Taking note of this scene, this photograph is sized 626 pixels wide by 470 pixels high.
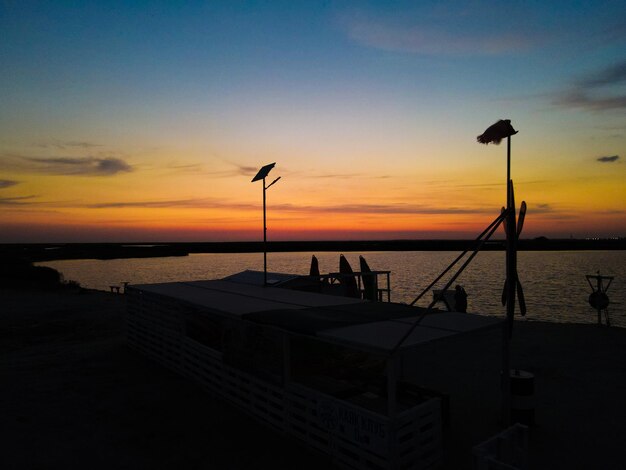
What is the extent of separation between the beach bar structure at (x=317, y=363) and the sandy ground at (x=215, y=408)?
44 cm

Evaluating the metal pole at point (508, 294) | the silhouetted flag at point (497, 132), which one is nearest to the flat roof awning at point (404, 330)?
the metal pole at point (508, 294)

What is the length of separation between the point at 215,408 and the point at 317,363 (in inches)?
103

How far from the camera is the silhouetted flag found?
9.27 metres

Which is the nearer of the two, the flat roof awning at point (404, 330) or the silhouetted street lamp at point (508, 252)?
the flat roof awning at point (404, 330)

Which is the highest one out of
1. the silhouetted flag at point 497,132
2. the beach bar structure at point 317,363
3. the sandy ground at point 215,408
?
the silhouetted flag at point 497,132

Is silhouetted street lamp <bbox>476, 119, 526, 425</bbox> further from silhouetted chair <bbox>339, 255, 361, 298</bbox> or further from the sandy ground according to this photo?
silhouetted chair <bbox>339, 255, 361, 298</bbox>

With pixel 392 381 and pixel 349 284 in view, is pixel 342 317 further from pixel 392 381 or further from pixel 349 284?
pixel 349 284

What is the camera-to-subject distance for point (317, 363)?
1106 cm

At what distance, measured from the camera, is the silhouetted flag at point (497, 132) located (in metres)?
9.27

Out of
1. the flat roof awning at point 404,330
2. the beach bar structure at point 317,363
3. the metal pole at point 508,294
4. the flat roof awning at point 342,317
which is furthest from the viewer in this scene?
the metal pole at point 508,294

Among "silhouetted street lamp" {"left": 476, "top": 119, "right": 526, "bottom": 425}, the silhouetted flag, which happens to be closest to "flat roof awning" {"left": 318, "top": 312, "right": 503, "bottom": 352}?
"silhouetted street lamp" {"left": 476, "top": 119, "right": 526, "bottom": 425}

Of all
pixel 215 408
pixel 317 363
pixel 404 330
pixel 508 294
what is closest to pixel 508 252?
pixel 508 294

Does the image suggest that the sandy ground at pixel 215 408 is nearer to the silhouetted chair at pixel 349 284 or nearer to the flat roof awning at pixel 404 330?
the flat roof awning at pixel 404 330

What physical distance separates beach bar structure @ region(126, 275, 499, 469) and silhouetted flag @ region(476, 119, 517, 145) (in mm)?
3791
